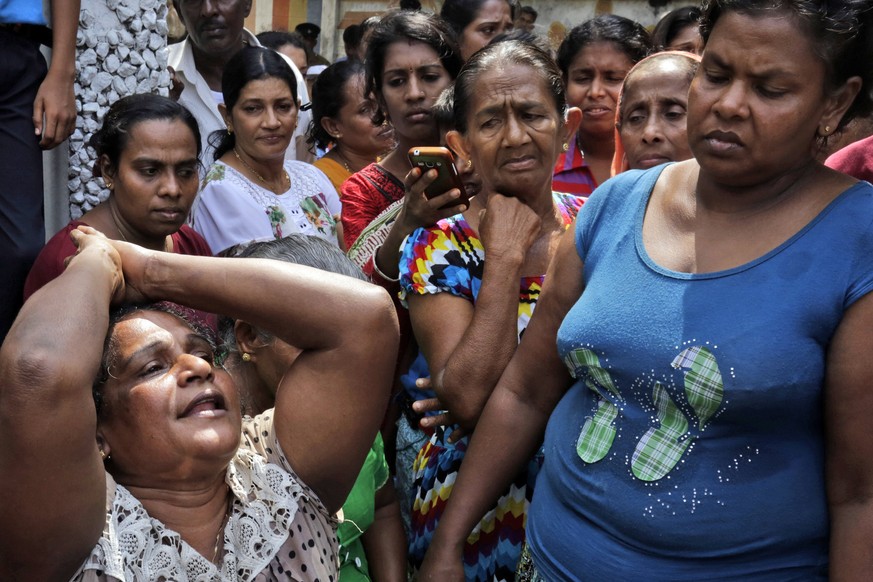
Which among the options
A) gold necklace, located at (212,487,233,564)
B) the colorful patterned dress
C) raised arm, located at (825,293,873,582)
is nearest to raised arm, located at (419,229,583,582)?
the colorful patterned dress

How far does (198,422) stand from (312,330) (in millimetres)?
321

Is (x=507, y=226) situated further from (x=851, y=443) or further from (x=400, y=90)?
(x=400, y=90)

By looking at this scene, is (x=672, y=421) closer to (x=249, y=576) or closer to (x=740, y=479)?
(x=740, y=479)

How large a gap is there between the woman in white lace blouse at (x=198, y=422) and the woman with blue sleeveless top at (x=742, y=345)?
0.53 m

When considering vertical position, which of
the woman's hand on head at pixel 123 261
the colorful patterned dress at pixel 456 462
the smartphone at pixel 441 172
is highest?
the woman's hand on head at pixel 123 261

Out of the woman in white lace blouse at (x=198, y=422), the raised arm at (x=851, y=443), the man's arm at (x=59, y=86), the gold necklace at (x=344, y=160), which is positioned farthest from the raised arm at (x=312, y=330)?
the gold necklace at (x=344, y=160)

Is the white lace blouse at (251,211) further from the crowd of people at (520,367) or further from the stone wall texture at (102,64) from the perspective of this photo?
the crowd of people at (520,367)

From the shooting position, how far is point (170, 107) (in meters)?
3.99

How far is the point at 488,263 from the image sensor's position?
2.73m

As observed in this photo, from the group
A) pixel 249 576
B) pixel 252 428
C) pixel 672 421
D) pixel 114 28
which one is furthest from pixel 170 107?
pixel 672 421

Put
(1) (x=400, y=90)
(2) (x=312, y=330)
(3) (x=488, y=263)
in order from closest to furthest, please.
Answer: (2) (x=312, y=330), (3) (x=488, y=263), (1) (x=400, y=90)

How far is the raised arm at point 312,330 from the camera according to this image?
227 centimetres

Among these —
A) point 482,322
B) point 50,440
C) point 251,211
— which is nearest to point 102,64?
point 251,211

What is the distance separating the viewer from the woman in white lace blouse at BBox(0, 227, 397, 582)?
1.97m
